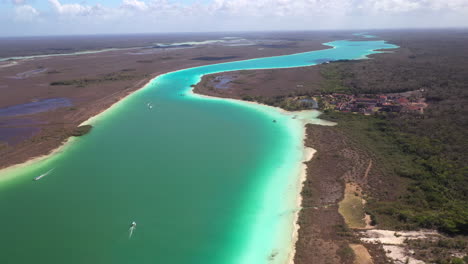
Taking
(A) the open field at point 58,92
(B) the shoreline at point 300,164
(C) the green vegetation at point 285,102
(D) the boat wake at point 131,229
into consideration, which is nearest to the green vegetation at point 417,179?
(B) the shoreline at point 300,164

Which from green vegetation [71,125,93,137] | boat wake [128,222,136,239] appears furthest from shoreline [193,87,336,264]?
green vegetation [71,125,93,137]

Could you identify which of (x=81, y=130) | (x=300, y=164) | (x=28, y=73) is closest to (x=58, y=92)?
(x=81, y=130)

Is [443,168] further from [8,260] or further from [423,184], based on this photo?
[8,260]

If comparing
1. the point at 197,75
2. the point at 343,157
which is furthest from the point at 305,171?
the point at 197,75

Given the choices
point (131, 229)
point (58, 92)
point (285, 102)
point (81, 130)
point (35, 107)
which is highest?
point (58, 92)

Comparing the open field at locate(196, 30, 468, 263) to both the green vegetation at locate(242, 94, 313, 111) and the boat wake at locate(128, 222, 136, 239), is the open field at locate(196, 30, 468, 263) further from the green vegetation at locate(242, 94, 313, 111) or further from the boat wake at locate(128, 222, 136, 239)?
the boat wake at locate(128, 222, 136, 239)

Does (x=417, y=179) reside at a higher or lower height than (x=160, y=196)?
higher

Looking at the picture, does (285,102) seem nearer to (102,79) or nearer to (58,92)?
(58,92)
